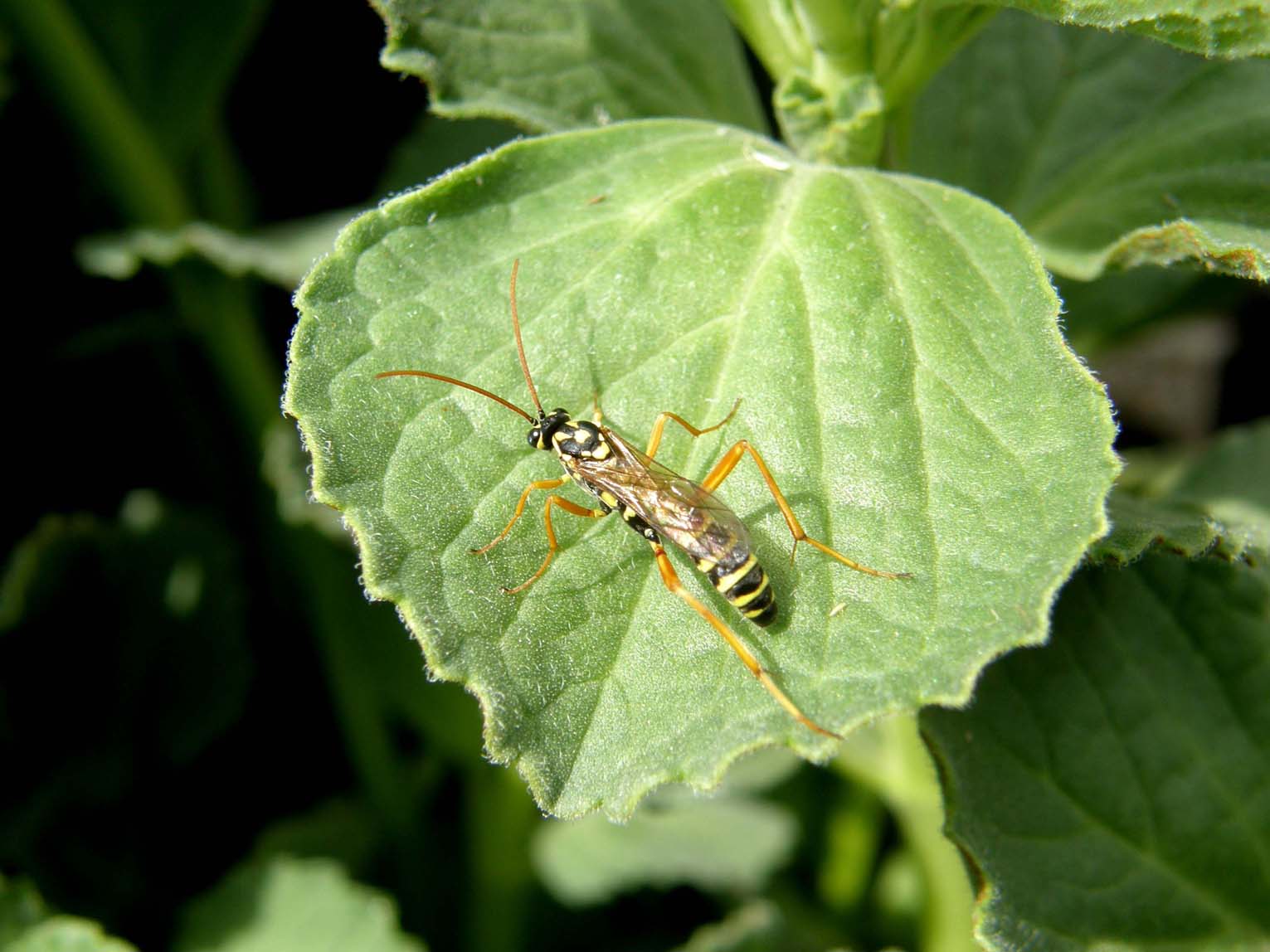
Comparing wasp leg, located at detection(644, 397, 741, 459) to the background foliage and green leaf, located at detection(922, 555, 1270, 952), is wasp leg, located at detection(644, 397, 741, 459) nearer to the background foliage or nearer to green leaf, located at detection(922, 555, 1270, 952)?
the background foliage

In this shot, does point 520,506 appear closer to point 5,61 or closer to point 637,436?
point 637,436

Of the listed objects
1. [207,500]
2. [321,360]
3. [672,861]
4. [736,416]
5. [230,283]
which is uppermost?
[321,360]

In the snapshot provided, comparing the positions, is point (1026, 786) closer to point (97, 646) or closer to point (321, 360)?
point (321, 360)

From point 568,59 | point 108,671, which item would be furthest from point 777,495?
point 108,671

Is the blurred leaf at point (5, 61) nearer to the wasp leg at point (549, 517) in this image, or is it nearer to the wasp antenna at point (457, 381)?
the wasp antenna at point (457, 381)

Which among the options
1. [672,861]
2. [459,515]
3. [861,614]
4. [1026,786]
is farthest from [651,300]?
[672,861]

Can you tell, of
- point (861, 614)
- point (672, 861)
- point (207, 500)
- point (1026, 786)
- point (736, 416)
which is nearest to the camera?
point (861, 614)

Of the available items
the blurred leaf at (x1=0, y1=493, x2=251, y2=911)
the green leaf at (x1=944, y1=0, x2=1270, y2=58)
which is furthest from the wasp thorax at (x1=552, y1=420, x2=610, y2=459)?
the blurred leaf at (x1=0, y1=493, x2=251, y2=911)
